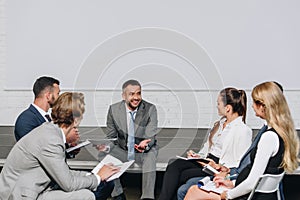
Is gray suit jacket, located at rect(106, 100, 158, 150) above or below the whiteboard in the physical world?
below

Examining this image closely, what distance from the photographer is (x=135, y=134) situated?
385 cm

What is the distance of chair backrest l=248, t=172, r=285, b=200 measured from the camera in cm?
258

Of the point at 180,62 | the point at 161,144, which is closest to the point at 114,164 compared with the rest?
the point at 161,144

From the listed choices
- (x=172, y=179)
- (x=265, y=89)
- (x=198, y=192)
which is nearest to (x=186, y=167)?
(x=172, y=179)

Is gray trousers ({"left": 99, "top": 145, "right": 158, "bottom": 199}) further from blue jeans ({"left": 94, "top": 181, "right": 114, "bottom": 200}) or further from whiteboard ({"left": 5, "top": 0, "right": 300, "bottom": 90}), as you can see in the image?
whiteboard ({"left": 5, "top": 0, "right": 300, "bottom": 90})

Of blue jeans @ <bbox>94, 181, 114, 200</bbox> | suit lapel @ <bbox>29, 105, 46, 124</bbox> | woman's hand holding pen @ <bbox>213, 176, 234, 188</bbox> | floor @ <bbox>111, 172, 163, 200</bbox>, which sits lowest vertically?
floor @ <bbox>111, 172, 163, 200</bbox>

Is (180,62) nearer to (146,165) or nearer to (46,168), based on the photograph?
(146,165)

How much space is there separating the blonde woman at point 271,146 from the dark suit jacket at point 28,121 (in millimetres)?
1485

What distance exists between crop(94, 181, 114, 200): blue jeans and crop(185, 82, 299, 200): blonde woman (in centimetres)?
101

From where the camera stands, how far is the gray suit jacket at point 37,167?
2.73 m

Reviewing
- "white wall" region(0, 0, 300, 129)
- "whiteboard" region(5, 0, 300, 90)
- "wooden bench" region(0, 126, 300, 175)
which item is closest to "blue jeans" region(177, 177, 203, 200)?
"wooden bench" region(0, 126, 300, 175)

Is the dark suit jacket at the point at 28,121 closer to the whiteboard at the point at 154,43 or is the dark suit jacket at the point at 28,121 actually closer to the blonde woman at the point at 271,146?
the blonde woman at the point at 271,146

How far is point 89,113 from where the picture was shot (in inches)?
255

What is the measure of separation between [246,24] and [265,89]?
3.66 metres
